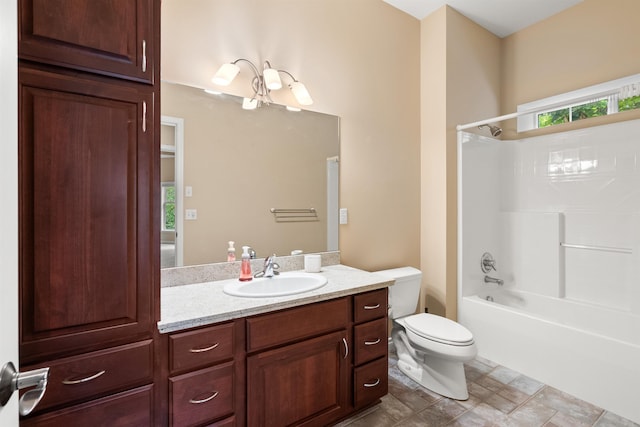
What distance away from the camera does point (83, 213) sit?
103 cm

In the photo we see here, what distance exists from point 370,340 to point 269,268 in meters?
0.73

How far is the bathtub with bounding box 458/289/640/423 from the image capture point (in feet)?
6.08

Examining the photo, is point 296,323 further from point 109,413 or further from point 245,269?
point 109,413

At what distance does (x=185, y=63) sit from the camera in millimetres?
1720

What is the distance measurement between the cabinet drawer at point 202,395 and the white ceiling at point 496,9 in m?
2.92

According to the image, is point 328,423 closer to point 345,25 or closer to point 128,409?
point 128,409

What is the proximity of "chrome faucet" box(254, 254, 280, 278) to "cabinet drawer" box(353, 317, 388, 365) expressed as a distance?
0.58 meters

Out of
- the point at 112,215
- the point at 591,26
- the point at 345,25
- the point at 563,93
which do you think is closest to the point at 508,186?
the point at 563,93

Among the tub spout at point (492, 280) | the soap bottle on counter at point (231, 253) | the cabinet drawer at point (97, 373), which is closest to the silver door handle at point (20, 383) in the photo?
the cabinet drawer at point (97, 373)

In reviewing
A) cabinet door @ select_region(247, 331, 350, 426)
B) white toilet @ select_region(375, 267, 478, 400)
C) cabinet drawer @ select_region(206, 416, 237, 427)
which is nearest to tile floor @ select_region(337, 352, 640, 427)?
white toilet @ select_region(375, 267, 478, 400)

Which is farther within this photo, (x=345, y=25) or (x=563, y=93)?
(x=563, y=93)

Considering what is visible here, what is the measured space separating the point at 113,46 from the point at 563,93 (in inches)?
133

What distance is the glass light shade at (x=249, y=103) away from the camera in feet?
6.30

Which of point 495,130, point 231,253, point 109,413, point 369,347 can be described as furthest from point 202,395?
point 495,130
